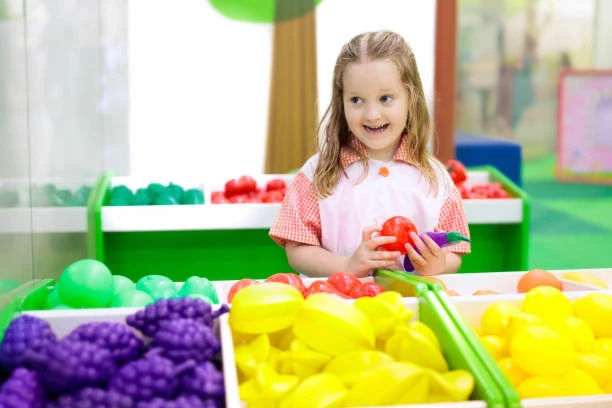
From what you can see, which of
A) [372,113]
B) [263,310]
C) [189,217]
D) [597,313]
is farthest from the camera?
[189,217]

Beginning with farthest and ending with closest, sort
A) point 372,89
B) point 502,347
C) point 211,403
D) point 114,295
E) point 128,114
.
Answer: point 128,114 → point 372,89 → point 114,295 → point 502,347 → point 211,403

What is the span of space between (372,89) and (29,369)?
4.18 feet

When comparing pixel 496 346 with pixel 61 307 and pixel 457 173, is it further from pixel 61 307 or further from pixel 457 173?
pixel 457 173

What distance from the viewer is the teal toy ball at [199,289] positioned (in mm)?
1767

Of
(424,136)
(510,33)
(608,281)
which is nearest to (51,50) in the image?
(424,136)

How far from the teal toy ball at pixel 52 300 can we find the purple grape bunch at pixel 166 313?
0.35 metres

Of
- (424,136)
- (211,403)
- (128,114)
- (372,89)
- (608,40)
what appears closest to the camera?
(211,403)

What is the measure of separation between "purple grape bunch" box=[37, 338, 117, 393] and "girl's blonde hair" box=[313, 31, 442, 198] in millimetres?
1226

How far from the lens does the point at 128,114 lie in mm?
5180

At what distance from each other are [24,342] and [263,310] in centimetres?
41

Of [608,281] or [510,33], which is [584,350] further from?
[510,33]

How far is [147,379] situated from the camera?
121cm

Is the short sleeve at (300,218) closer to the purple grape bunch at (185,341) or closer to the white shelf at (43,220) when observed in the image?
the white shelf at (43,220)

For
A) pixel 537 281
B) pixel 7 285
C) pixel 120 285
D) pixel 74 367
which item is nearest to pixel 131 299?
pixel 120 285
